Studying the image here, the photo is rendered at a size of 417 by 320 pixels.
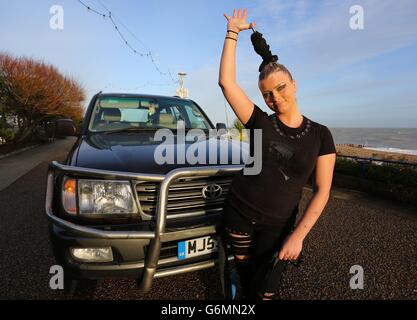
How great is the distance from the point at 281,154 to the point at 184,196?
2.68 ft

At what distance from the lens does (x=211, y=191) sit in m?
2.13

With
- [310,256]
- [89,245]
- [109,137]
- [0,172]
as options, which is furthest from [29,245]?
[0,172]

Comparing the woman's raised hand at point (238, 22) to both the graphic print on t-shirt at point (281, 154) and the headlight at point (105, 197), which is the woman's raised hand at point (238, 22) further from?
the headlight at point (105, 197)

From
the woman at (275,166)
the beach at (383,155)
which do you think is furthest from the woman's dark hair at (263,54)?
the beach at (383,155)

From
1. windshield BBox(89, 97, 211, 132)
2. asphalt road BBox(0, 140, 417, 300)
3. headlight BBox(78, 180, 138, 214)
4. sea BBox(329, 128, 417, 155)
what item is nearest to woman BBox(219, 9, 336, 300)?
headlight BBox(78, 180, 138, 214)

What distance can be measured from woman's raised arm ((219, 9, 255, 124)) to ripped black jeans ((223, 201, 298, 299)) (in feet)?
2.07

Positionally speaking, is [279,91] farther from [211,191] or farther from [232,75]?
[211,191]

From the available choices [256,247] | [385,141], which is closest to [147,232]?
[256,247]

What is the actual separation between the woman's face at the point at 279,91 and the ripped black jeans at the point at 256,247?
667 millimetres

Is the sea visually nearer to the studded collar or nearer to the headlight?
the studded collar

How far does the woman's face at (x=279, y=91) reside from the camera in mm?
1515

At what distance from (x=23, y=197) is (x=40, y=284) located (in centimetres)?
369

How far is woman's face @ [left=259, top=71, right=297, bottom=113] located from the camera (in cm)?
151
